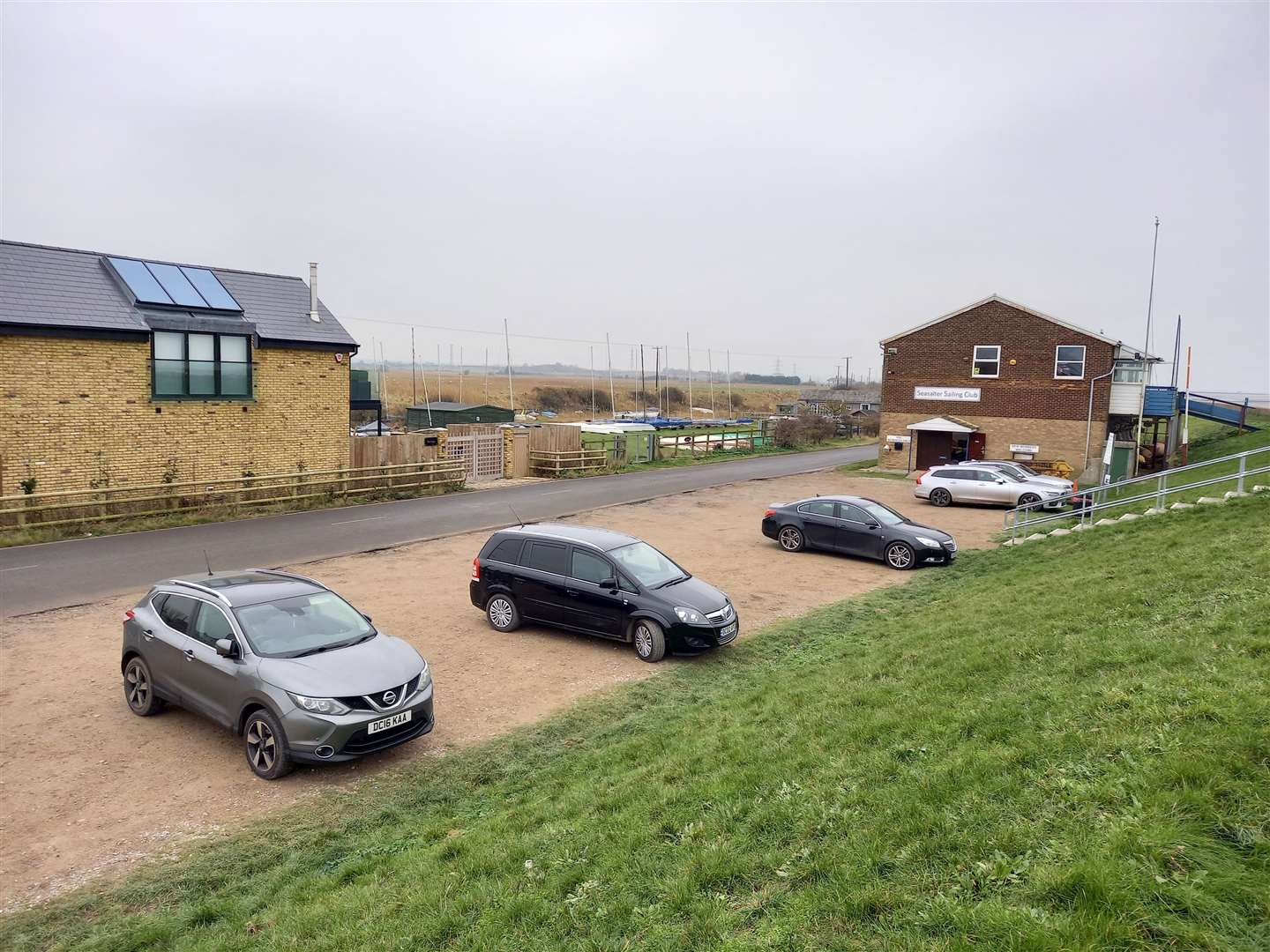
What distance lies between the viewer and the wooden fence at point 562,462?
34.4 m

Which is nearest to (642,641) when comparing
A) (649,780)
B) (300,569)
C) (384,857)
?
(649,780)

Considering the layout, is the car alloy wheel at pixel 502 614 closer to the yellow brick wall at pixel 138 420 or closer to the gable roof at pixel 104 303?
the yellow brick wall at pixel 138 420

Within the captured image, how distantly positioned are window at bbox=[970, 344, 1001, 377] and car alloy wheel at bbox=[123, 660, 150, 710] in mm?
33992

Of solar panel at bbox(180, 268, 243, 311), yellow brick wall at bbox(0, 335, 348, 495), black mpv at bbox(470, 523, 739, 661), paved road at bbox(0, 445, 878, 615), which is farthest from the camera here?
solar panel at bbox(180, 268, 243, 311)

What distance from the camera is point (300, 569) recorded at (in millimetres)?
16750

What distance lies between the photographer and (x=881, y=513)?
1839 centimetres

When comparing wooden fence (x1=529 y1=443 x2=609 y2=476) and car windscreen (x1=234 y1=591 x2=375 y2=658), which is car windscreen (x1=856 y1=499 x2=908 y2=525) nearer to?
car windscreen (x1=234 y1=591 x2=375 y2=658)

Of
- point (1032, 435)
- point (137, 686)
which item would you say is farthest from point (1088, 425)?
point (137, 686)

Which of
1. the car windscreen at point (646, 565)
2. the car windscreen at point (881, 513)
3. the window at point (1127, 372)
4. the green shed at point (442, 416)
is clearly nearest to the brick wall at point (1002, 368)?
the window at point (1127, 372)

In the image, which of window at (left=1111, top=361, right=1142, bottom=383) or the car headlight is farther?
window at (left=1111, top=361, right=1142, bottom=383)

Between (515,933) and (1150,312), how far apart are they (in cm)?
3613

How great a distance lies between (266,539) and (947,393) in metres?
28.5

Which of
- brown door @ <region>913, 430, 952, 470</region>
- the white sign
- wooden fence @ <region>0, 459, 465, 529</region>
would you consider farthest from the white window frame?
wooden fence @ <region>0, 459, 465, 529</region>

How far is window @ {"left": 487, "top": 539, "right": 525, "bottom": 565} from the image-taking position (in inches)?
506
